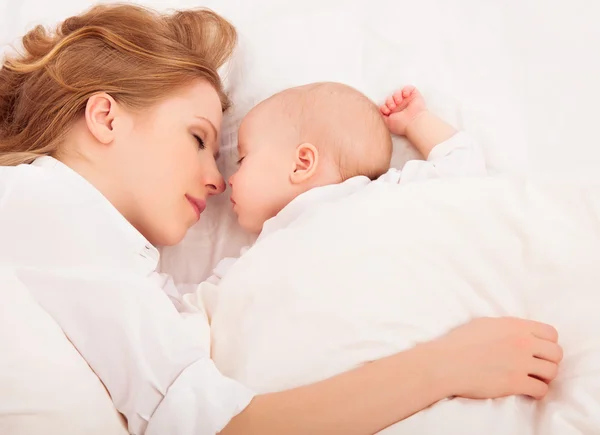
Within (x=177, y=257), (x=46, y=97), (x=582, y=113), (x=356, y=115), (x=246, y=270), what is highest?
(x=582, y=113)

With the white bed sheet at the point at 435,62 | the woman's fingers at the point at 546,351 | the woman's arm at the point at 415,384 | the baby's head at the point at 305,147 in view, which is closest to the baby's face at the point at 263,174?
the baby's head at the point at 305,147

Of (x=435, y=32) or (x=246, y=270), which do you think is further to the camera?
(x=435, y=32)

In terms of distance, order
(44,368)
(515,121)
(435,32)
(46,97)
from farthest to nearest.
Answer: (435,32)
(515,121)
(46,97)
(44,368)

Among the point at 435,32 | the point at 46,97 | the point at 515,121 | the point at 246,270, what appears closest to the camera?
the point at 246,270

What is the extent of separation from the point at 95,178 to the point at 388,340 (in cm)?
63

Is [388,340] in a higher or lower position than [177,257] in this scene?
higher

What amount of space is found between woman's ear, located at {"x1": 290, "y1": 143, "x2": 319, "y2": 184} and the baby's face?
0.01 metres

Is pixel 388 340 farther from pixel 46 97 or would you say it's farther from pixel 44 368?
pixel 46 97

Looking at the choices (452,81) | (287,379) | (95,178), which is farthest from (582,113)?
(95,178)

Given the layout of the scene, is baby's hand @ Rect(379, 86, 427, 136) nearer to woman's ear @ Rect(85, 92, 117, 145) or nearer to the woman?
the woman

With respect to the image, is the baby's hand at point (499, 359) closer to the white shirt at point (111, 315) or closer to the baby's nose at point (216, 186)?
the white shirt at point (111, 315)

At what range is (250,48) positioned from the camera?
1.51 m

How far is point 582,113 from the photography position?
4.45 feet

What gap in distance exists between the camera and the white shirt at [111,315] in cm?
96
